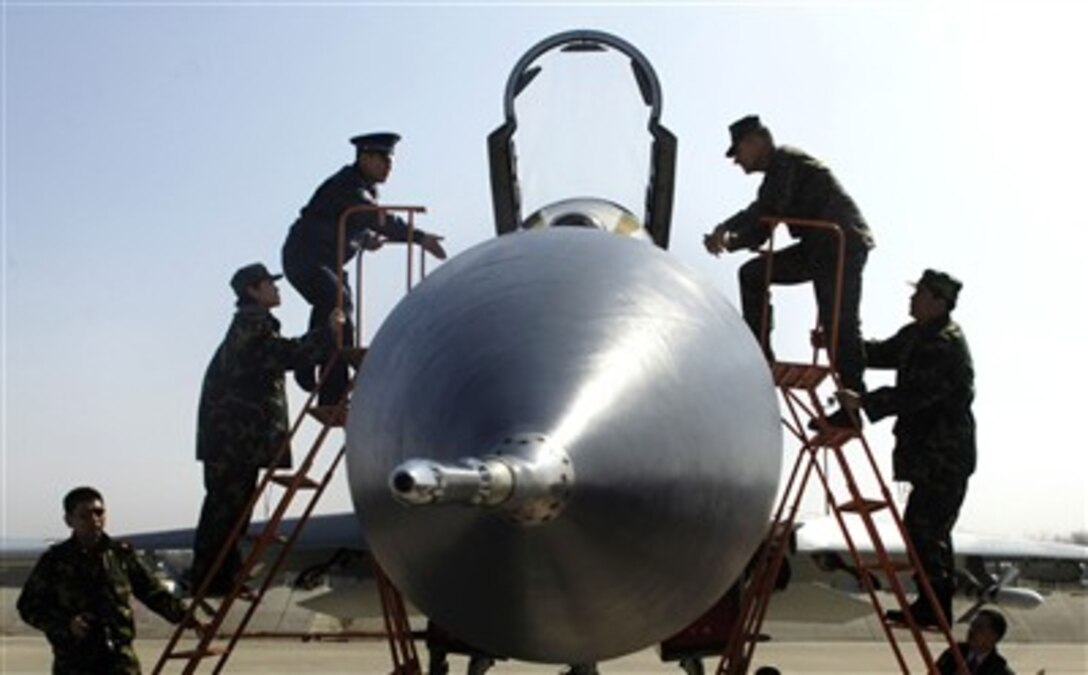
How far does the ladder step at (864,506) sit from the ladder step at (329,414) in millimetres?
2246

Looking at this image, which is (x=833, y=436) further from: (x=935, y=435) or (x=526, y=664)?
(x=526, y=664)

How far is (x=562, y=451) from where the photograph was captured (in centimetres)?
377

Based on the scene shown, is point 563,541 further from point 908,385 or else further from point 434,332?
point 908,385

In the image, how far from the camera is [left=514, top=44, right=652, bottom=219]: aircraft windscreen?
7.69m

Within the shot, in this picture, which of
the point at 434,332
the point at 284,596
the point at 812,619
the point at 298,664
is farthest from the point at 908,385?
the point at 284,596

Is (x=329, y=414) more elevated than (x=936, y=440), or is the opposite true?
(x=329, y=414)

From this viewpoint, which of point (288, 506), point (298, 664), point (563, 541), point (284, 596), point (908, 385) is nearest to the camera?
point (563, 541)

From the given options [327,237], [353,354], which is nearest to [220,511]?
[353,354]

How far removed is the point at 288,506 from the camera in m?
6.47

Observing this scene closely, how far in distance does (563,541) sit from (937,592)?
374 cm

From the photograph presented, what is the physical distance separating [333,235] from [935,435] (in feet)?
10.4

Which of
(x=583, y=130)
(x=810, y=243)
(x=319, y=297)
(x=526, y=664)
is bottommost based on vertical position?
(x=526, y=664)

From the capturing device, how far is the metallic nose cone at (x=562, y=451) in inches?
151

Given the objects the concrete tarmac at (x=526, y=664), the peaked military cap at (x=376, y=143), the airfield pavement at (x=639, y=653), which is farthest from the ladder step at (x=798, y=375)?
the concrete tarmac at (x=526, y=664)
